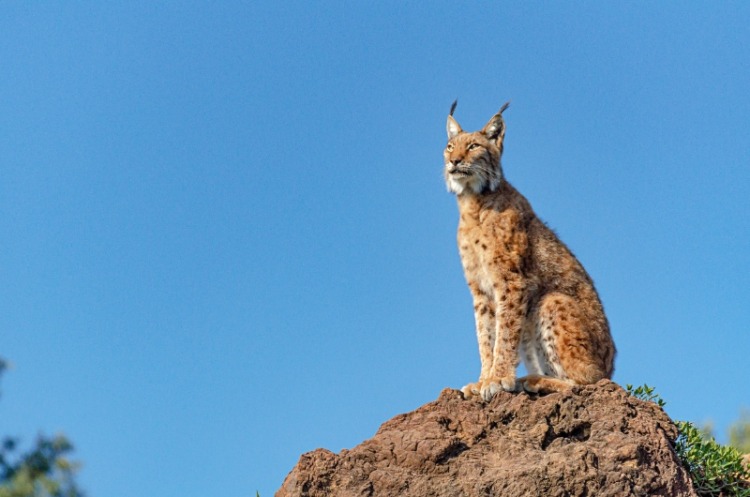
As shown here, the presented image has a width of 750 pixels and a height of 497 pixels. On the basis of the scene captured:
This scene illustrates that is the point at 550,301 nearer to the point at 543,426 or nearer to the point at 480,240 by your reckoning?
the point at 480,240

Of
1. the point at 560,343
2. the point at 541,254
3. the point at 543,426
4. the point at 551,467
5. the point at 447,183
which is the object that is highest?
the point at 447,183

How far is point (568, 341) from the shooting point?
8.55 metres

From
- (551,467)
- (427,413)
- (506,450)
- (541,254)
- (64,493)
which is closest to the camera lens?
(551,467)

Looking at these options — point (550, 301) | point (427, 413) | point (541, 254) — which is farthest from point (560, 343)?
point (427, 413)

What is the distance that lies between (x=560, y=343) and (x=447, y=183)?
2543 mm

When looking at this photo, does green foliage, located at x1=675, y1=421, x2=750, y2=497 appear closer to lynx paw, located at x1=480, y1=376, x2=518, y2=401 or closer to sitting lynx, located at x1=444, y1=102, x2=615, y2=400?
sitting lynx, located at x1=444, y1=102, x2=615, y2=400

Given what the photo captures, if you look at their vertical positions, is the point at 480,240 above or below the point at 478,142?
below

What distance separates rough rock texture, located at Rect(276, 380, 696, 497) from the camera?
22.1 feet

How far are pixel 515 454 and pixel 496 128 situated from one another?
435 cm

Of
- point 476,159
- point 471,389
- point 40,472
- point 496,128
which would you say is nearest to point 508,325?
point 471,389

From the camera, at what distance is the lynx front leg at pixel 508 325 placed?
27.8 ft

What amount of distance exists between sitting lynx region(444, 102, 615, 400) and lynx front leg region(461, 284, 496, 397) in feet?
0.03

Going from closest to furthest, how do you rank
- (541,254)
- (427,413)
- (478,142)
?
(427,413), (541,254), (478,142)

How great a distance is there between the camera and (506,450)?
7211mm
